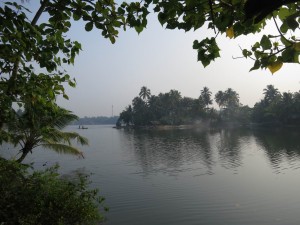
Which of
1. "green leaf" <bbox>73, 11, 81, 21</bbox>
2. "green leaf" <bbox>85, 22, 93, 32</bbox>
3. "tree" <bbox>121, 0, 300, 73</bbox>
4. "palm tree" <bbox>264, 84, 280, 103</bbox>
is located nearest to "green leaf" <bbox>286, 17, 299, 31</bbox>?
"tree" <bbox>121, 0, 300, 73</bbox>

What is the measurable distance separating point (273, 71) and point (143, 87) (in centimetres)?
12511

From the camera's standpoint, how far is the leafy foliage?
885cm

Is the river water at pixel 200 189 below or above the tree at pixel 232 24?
below

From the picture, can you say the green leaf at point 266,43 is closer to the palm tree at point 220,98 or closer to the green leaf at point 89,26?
the green leaf at point 89,26

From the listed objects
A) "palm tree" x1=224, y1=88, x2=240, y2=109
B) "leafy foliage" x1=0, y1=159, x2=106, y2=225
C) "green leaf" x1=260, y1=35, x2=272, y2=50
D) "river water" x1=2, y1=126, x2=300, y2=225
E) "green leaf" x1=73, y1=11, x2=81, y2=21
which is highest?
"palm tree" x1=224, y1=88, x2=240, y2=109

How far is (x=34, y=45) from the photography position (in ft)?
13.3

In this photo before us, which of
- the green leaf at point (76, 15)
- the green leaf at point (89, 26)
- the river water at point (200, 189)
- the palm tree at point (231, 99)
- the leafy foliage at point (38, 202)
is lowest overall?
the river water at point (200, 189)

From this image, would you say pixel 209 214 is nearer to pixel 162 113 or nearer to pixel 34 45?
Result: pixel 34 45

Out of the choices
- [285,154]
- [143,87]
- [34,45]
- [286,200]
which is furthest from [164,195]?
[143,87]

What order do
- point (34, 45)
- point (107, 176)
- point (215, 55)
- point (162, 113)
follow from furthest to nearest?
point (162, 113), point (107, 176), point (34, 45), point (215, 55)

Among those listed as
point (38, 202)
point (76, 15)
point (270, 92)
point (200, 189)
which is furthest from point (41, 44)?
point (270, 92)

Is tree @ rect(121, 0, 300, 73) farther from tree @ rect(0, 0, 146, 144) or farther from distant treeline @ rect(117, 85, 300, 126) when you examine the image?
distant treeline @ rect(117, 85, 300, 126)

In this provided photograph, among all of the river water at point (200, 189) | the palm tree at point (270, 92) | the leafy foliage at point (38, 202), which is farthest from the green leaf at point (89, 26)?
the palm tree at point (270, 92)

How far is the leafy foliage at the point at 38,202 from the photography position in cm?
885
